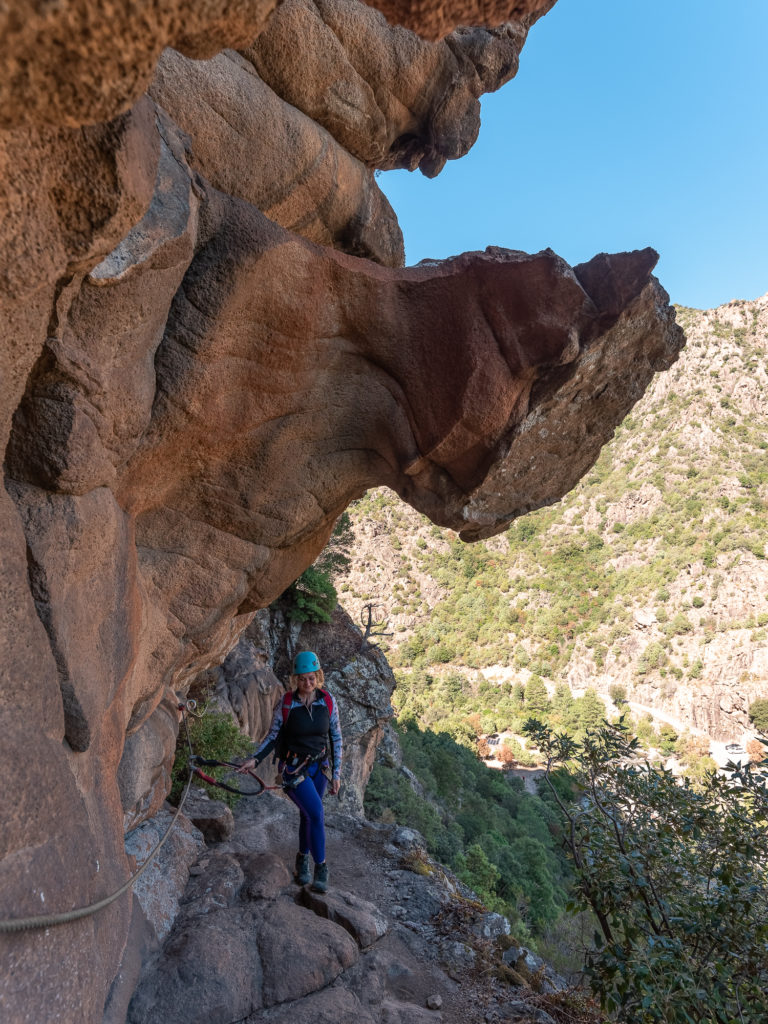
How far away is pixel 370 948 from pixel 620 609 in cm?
6658

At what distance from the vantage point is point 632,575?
6850 cm

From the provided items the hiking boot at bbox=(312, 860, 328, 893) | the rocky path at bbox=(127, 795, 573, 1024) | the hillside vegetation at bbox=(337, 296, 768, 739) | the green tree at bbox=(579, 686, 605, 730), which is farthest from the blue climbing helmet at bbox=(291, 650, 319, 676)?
the green tree at bbox=(579, 686, 605, 730)

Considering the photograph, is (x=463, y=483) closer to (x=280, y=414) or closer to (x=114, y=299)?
(x=280, y=414)

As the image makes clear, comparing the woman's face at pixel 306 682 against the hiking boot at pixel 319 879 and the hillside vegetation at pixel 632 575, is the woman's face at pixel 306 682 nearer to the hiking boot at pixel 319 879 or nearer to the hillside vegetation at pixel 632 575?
the hiking boot at pixel 319 879

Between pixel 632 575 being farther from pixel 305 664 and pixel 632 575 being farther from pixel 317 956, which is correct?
pixel 317 956

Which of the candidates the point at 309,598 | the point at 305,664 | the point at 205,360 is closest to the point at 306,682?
the point at 305,664

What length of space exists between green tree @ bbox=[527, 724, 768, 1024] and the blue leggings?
2.20 m

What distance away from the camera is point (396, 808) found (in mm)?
18906

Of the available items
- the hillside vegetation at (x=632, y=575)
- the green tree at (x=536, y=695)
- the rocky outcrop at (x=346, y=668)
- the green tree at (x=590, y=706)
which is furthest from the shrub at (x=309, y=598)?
the green tree at (x=536, y=695)

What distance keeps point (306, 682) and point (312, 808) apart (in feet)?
3.63

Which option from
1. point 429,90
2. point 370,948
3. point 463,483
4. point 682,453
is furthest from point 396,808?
point 682,453

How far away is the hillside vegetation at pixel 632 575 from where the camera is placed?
5666 centimetres

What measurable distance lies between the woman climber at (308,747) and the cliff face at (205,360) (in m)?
1.36

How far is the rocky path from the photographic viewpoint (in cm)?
405
